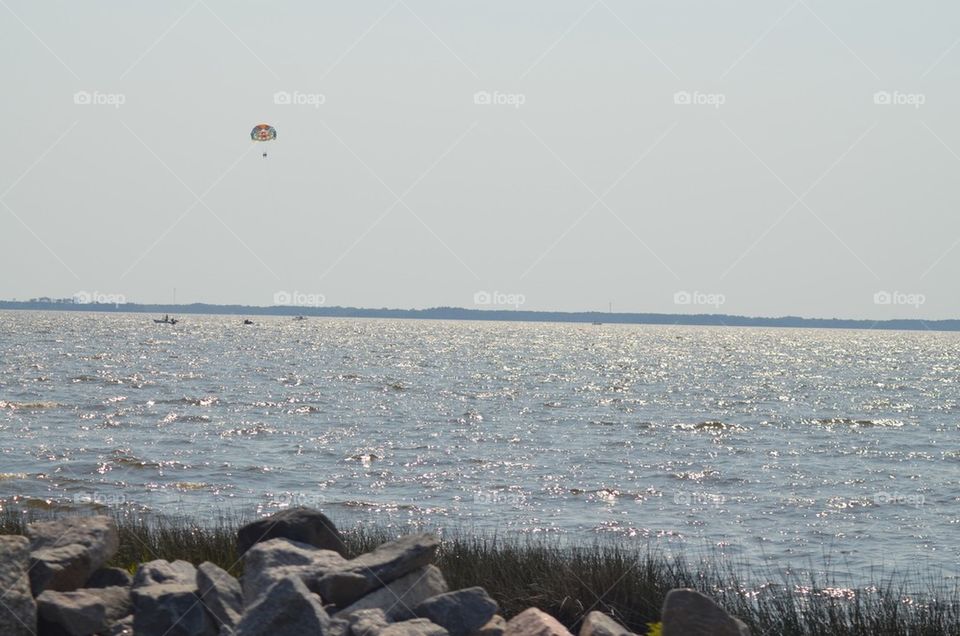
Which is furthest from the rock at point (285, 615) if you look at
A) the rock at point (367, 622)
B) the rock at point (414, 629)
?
the rock at point (414, 629)

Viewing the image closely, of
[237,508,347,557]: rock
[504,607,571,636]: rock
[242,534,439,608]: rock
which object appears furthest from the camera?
Answer: [237,508,347,557]: rock

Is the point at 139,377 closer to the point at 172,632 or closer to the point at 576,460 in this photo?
the point at 576,460

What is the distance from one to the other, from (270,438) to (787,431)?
871 inches

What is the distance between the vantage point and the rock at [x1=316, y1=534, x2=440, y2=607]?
9.53 metres

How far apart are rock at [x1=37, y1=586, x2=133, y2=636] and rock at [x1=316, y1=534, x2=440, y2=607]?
5.91 ft

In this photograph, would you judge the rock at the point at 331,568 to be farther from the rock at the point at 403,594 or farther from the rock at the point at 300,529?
the rock at the point at 300,529

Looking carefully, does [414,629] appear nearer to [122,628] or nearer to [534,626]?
[534,626]

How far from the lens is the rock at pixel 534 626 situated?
30.2 feet
